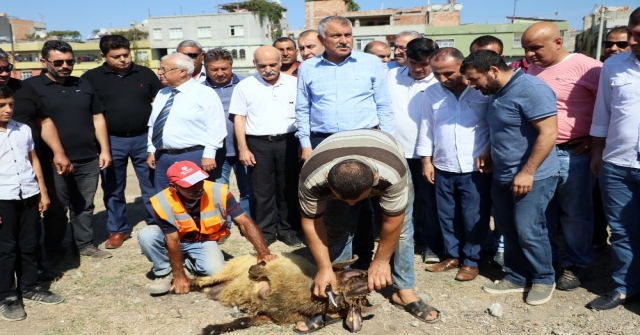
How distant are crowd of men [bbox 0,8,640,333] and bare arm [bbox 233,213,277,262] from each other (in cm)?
2

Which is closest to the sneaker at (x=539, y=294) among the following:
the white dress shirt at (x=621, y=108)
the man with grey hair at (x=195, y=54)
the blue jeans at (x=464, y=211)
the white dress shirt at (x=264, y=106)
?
the blue jeans at (x=464, y=211)

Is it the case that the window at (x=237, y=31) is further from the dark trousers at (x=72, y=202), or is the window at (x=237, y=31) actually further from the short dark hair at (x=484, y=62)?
the short dark hair at (x=484, y=62)

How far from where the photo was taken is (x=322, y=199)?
10.5 feet

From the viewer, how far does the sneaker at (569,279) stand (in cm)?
405

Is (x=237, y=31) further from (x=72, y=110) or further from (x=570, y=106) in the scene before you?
(x=570, y=106)

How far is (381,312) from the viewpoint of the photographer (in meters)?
3.77

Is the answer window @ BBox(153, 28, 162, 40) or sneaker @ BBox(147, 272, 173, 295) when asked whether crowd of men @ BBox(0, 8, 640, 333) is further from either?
window @ BBox(153, 28, 162, 40)

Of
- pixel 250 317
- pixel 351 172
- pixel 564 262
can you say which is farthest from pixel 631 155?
pixel 250 317

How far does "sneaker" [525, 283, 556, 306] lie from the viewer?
3836 mm

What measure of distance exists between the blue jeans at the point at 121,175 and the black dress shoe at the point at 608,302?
14.5ft

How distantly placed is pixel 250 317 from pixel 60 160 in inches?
96.4

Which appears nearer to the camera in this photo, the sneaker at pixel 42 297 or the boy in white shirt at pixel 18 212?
the boy in white shirt at pixel 18 212

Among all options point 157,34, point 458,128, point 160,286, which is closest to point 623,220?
point 458,128

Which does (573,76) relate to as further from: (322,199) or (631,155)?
(322,199)
